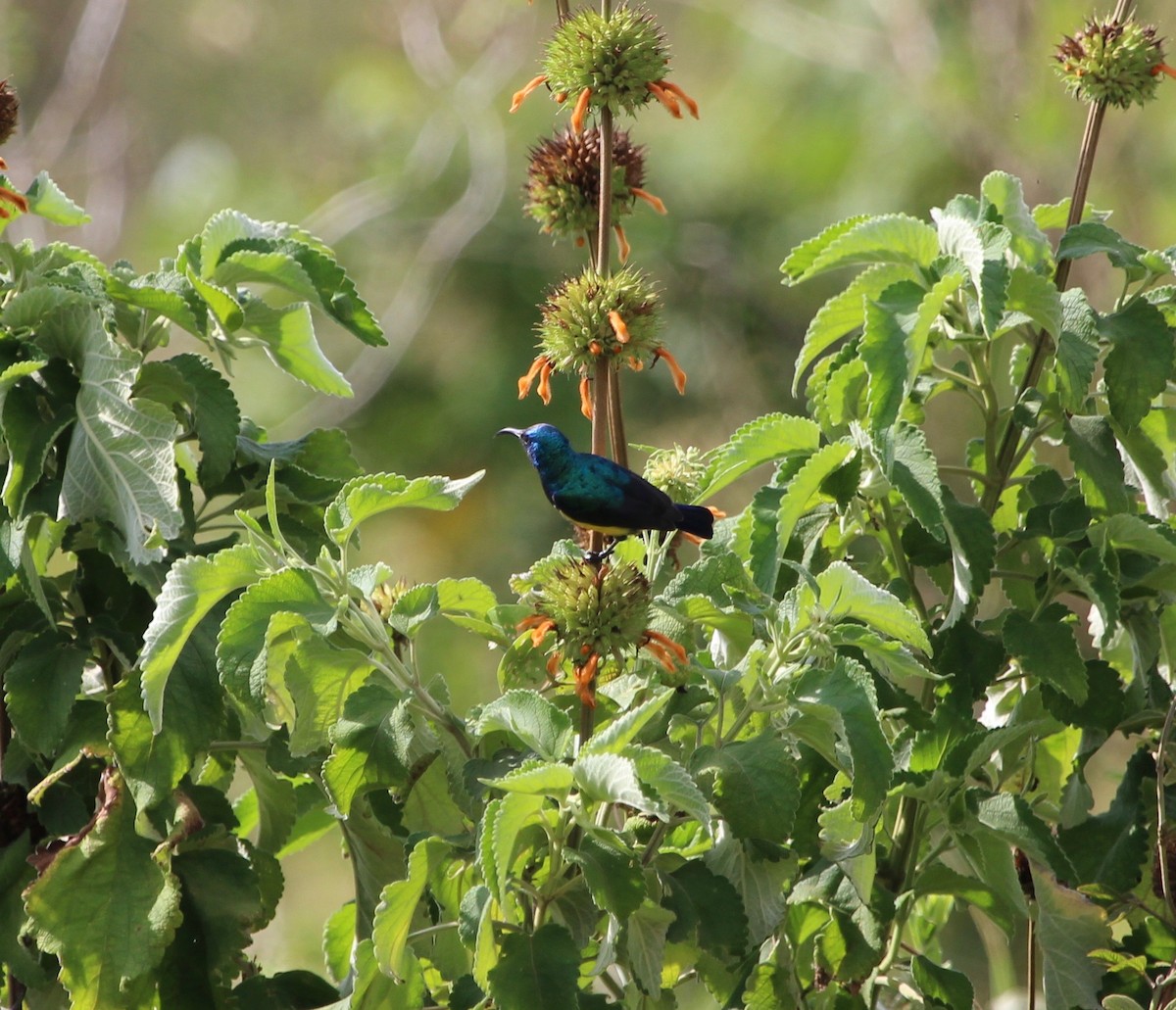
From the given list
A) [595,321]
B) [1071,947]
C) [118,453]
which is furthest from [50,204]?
[1071,947]

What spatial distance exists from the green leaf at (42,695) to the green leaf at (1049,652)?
0.67 m

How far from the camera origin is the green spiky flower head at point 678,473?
1097 millimetres

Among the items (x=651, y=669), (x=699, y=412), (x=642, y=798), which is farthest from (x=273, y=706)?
(x=699, y=412)

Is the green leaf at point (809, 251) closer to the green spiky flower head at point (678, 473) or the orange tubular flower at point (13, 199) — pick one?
the green spiky flower head at point (678, 473)

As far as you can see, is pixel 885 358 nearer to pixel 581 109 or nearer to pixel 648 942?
pixel 581 109

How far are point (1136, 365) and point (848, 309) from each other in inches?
8.5

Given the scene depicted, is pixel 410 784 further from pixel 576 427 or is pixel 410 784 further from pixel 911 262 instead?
pixel 576 427

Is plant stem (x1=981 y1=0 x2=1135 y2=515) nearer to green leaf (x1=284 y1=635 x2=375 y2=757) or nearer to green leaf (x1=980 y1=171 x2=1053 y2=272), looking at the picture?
green leaf (x1=980 y1=171 x2=1053 y2=272)

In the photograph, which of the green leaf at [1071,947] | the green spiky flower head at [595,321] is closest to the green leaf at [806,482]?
the green spiky flower head at [595,321]

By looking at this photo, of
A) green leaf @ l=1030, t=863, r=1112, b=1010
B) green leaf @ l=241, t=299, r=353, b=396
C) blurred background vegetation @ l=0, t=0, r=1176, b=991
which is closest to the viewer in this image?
green leaf @ l=1030, t=863, r=1112, b=1010

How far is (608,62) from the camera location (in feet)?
3.17

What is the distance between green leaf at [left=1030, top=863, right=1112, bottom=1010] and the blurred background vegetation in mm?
2486

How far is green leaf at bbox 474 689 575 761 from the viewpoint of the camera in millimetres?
858

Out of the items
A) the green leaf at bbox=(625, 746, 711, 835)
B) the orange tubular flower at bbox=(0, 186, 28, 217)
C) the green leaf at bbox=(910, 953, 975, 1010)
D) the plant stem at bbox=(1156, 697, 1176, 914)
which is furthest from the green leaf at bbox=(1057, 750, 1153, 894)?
the orange tubular flower at bbox=(0, 186, 28, 217)
